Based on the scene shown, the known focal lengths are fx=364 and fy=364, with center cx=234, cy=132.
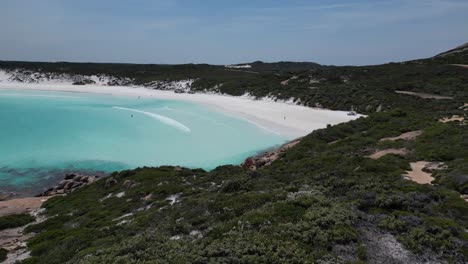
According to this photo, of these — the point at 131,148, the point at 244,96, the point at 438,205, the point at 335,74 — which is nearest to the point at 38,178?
the point at 131,148

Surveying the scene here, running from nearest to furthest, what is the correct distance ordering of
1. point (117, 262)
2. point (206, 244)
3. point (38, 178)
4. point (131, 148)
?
point (117, 262)
point (206, 244)
point (38, 178)
point (131, 148)

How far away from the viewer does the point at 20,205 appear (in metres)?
19.3

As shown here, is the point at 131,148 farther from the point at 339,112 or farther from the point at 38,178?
the point at 339,112

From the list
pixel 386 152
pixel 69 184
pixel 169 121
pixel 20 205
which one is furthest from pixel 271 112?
pixel 20 205

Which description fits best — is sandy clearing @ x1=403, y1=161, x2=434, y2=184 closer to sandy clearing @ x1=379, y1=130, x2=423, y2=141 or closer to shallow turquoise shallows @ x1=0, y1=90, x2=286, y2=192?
sandy clearing @ x1=379, y1=130, x2=423, y2=141

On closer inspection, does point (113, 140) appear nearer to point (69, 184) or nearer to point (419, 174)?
point (69, 184)

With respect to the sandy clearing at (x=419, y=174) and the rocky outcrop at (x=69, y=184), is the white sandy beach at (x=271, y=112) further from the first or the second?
the rocky outcrop at (x=69, y=184)

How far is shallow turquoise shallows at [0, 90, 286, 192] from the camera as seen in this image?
1105 inches

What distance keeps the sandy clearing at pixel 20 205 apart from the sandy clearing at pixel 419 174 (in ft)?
59.2

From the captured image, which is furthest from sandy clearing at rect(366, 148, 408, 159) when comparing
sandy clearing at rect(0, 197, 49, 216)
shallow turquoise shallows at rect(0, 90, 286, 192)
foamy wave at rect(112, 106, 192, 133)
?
Answer: foamy wave at rect(112, 106, 192, 133)

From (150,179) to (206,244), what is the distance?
39.7 ft

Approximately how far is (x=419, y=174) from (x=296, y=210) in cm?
784

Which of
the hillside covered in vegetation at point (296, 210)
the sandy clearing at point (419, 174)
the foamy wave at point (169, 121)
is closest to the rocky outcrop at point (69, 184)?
the hillside covered in vegetation at point (296, 210)

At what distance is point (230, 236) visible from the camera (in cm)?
877
